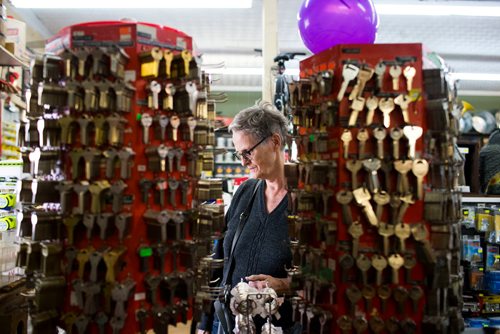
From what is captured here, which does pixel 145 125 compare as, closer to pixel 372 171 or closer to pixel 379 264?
pixel 372 171

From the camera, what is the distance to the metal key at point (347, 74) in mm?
1693

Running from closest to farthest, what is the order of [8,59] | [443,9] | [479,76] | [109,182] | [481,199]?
[109,182] → [8,59] → [481,199] → [443,9] → [479,76]

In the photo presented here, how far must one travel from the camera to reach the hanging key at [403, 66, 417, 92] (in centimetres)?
170

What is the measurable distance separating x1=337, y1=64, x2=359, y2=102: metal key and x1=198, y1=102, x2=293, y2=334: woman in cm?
62

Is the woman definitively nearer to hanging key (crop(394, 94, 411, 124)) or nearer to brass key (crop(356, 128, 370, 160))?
brass key (crop(356, 128, 370, 160))

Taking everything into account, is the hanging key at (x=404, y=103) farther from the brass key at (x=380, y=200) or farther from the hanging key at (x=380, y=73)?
the brass key at (x=380, y=200)

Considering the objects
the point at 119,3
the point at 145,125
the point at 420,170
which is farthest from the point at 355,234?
the point at 119,3

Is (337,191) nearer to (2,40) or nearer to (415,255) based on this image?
(415,255)

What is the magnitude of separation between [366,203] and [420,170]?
0.78 feet

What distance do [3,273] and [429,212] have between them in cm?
237

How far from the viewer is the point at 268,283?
2.09 meters

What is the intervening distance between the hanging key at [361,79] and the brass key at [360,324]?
84 centimetres

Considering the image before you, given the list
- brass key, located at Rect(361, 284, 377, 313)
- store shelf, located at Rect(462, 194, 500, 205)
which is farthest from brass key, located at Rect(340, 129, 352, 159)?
store shelf, located at Rect(462, 194, 500, 205)

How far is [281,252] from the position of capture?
219 centimetres
